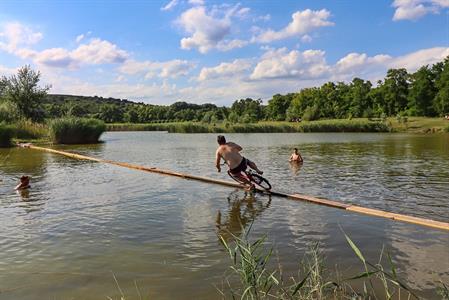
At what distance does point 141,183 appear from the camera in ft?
54.3

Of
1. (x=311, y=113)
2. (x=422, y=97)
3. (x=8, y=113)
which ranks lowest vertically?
(x=8, y=113)

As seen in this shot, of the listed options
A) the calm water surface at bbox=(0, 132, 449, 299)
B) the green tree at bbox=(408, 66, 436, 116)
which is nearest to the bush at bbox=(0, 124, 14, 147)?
the calm water surface at bbox=(0, 132, 449, 299)

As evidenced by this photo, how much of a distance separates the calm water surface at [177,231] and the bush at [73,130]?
2857cm

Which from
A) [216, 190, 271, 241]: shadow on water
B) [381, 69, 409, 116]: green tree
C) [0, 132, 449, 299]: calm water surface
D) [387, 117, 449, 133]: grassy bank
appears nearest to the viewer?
[0, 132, 449, 299]: calm water surface

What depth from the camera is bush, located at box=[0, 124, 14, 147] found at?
128ft

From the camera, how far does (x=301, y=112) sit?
383ft

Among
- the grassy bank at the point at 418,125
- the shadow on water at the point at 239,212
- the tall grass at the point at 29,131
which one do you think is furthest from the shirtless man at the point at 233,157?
the grassy bank at the point at 418,125

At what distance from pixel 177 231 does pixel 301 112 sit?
110m

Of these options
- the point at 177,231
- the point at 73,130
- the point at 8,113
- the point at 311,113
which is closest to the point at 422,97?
the point at 311,113

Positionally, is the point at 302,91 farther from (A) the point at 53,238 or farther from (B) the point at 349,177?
(A) the point at 53,238

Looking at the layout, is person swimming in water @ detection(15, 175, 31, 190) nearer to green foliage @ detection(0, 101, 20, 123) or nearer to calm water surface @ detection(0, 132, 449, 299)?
calm water surface @ detection(0, 132, 449, 299)

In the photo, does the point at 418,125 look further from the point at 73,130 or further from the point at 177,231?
the point at 177,231

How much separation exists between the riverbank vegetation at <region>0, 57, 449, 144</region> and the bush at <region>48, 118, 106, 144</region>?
10 centimetres

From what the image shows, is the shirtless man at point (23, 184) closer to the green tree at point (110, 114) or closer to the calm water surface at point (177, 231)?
the calm water surface at point (177, 231)
